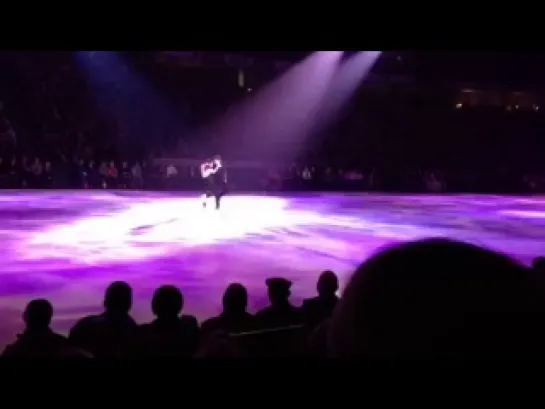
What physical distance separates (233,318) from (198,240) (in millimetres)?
4660

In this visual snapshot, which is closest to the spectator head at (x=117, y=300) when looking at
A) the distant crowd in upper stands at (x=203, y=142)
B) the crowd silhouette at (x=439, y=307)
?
the crowd silhouette at (x=439, y=307)

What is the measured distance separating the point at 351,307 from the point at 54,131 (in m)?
16.3

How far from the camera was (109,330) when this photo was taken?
10.1 ft

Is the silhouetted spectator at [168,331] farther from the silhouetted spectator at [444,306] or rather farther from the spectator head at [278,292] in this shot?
the silhouetted spectator at [444,306]

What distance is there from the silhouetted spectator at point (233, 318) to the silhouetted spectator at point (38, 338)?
742 mm

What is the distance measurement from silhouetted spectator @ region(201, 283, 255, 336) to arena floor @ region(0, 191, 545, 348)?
1.23m

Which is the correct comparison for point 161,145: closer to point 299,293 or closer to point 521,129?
point 521,129

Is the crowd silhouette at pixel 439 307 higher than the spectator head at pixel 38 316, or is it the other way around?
the crowd silhouette at pixel 439 307

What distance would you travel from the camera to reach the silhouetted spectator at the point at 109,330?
2979mm

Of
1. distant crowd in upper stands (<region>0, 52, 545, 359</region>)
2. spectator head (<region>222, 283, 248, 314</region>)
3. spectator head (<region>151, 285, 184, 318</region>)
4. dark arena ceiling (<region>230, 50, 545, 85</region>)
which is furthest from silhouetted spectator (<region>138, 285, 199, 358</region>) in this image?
distant crowd in upper stands (<region>0, 52, 545, 359</region>)

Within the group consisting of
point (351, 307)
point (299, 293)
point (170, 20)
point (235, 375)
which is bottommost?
point (299, 293)

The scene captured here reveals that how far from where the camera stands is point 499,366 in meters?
0.97

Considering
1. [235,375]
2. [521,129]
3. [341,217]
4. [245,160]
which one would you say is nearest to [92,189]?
[245,160]

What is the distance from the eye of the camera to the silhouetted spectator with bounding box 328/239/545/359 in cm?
77
